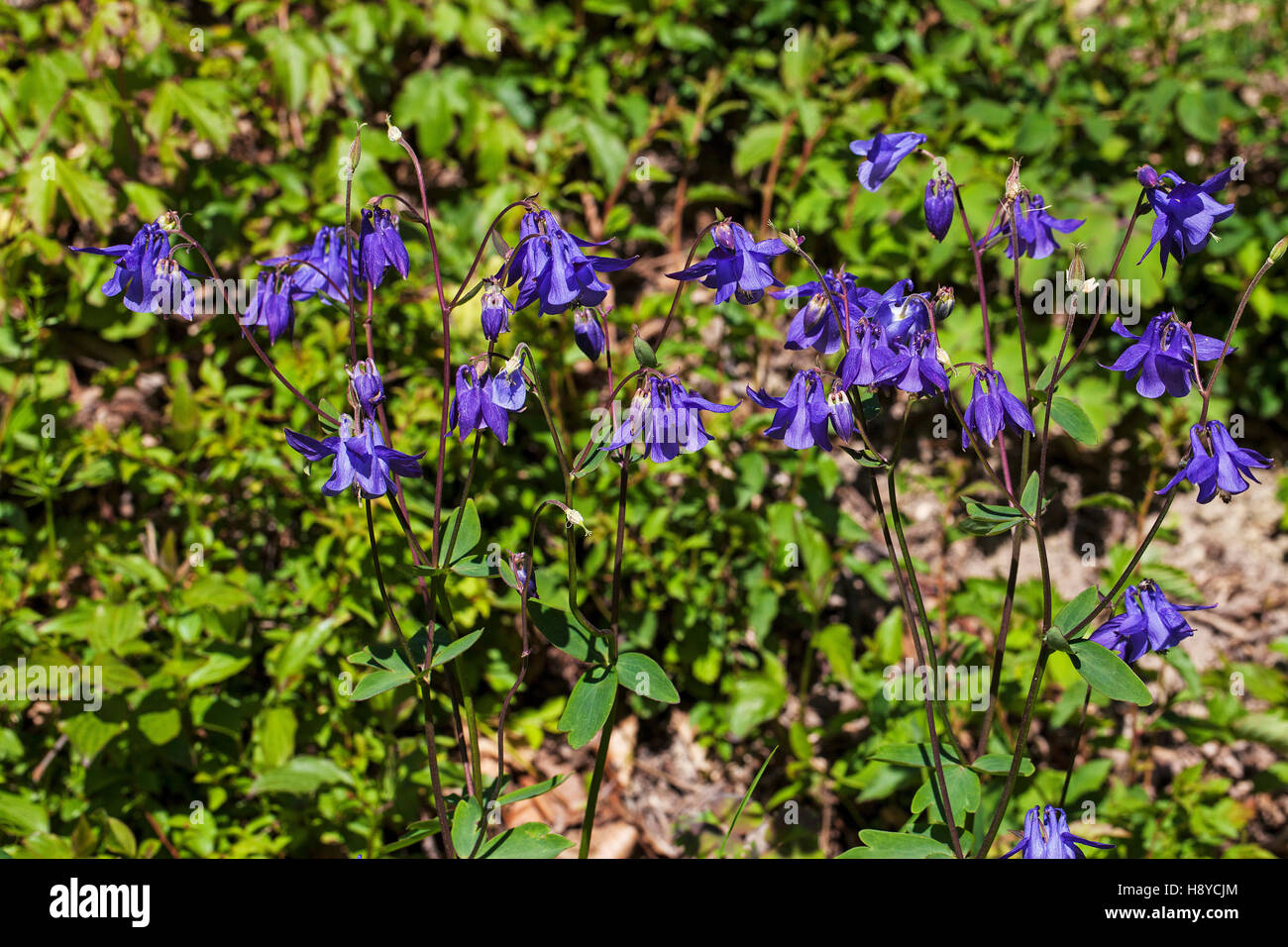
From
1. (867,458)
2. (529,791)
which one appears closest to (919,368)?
(867,458)

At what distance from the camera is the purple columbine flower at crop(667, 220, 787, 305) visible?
5.43ft

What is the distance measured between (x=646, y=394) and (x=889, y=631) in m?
1.54

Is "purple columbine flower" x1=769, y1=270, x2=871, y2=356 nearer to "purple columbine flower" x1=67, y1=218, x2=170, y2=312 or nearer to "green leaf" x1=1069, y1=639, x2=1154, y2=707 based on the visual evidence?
"green leaf" x1=1069, y1=639, x2=1154, y2=707

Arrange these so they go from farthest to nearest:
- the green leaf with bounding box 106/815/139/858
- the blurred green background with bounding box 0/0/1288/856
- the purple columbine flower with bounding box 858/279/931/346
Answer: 1. the blurred green background with bounding box 0/0/1288/856
2. the green leaf with bounding box 106/815/139/858
3. the purple columbine flower with bounding box 858/279/931/346

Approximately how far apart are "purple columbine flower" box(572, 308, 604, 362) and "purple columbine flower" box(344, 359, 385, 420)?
13.1 inches

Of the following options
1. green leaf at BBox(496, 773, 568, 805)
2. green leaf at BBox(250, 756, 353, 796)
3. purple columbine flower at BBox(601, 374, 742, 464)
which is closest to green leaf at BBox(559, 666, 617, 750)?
green leaf at BBox(496, 773, 568, 805)

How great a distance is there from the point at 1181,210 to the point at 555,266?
1.00 metres

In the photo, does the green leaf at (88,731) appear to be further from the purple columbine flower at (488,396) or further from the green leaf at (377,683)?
the purple columbine flower at (488,396)

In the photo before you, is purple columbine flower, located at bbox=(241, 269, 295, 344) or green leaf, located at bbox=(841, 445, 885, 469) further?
purple columbine flower, located at bbox=(241, 269, 295, 344)

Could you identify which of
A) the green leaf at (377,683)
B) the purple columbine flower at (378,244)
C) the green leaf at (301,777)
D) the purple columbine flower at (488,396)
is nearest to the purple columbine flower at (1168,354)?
the purple columbine flower at (488,396)

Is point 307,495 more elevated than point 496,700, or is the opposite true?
point 307,495

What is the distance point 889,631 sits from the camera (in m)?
2.82
